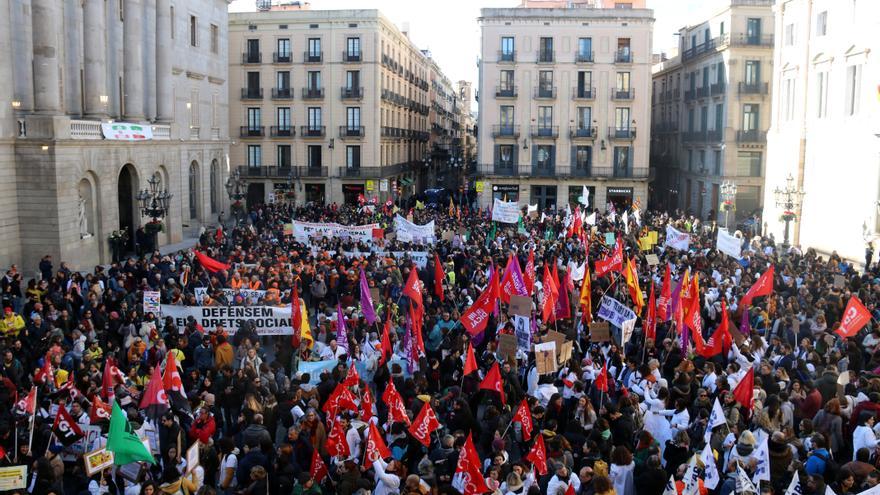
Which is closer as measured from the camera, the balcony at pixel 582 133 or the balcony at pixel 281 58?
the balcony at pixel 582 133

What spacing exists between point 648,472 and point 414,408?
3604 mm

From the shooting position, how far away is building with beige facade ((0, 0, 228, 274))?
90.8 ft

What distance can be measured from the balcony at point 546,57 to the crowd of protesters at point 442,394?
115 ft

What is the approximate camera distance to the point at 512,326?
1692cm

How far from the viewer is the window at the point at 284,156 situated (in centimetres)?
5566

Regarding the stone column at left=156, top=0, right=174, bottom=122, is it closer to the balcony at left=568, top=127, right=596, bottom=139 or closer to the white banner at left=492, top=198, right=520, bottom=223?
the white banner at left=492, top=198, right=520, bottom=223

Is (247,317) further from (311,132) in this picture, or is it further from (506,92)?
(506,92)

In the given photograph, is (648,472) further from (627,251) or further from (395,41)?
(395,41)

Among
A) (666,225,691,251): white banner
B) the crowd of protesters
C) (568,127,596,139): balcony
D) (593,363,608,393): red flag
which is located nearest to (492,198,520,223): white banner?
(666,225,691,251): white banner

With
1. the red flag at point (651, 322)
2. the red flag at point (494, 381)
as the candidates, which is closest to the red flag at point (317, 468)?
the red flag at point (494, 381)

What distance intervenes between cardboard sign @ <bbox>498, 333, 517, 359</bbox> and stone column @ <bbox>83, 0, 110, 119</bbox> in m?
23.2

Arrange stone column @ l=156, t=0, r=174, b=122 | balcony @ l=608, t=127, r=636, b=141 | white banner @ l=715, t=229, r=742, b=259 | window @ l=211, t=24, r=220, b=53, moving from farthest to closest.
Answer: balcony @ l=608, t=127, r=636, b=141 < window @ l=211, t=24, r=220, b=53 < stone column @ l=156, t=0, r=174, b=122 < white banner @ l=715, t=229, r=742, b=259

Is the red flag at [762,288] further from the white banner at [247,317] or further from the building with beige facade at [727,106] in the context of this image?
the building with beige facade at [727,106]

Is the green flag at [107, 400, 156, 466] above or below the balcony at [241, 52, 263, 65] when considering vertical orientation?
below
